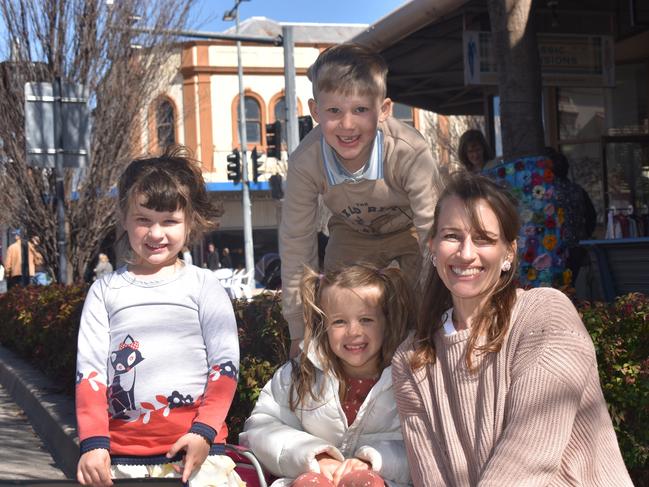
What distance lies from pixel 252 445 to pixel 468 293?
0.92 meters

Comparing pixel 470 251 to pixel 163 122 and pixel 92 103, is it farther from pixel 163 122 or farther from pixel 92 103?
pixel 163 122

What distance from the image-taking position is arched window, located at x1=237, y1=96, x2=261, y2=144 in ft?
130

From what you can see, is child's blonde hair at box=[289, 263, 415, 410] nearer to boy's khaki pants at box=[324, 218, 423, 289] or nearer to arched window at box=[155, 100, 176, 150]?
boy's khaki pants at box=[324, 218, 423, 289]

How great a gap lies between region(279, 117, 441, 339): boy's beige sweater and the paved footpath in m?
2.56

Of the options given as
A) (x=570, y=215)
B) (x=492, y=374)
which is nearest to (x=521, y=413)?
(x=492, y=374)

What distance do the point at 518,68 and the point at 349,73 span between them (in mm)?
3403

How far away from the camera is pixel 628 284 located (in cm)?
677

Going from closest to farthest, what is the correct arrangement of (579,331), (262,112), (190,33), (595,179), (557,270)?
(579,331) < (557,270) < (595,179) < (190,33) < (262,112)

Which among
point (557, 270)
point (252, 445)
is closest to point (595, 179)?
point (557, 270)

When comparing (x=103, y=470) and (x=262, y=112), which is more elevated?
(x=262, y=112)

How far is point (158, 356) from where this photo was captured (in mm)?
3082

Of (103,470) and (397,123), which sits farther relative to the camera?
(397,123)

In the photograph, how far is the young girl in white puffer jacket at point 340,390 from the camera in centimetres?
311

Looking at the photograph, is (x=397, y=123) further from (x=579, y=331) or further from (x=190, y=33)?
(x=190, y=33)
